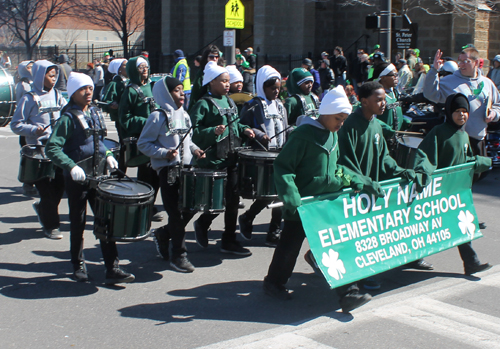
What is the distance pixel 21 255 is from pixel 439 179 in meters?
4.23

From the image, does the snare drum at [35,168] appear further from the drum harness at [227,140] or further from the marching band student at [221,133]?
the drum harness at [227,140]

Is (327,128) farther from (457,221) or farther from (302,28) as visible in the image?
(302,28)

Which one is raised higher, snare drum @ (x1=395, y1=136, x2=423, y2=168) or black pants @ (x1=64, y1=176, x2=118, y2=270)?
snare drum @ (x1=395, y1=136, x2=423, y2=168)

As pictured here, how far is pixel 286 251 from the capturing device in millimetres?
5340

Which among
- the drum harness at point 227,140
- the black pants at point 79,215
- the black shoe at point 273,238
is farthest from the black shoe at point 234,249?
the black pants at point 79,215

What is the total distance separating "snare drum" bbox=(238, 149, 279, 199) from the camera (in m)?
6.26

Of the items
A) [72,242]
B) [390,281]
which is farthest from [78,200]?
[390,281]

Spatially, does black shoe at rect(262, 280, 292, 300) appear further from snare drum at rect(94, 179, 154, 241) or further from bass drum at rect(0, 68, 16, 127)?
bass drum at rect(0, 68, 16, 127)

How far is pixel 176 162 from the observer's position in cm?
622

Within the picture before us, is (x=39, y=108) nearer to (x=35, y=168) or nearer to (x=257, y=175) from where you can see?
(x=35, y=168)

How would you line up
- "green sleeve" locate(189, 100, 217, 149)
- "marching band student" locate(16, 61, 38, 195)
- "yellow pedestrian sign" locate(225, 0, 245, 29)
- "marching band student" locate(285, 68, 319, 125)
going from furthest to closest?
"yellow pedestrian sign" locate(225, 0, 245, 29) → "marching band student" locate(16, 61, 38, 195) → "marching band student" locate(285, 68, 319, 125) → "green sleeve" locate(189, 100, 217, 149)

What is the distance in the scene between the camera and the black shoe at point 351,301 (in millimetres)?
5066

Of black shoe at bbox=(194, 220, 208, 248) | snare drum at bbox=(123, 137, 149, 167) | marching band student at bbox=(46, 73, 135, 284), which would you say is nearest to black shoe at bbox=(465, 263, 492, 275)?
black shoe at bbox=(194, 220, 208, 248)

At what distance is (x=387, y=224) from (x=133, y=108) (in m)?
3.71
